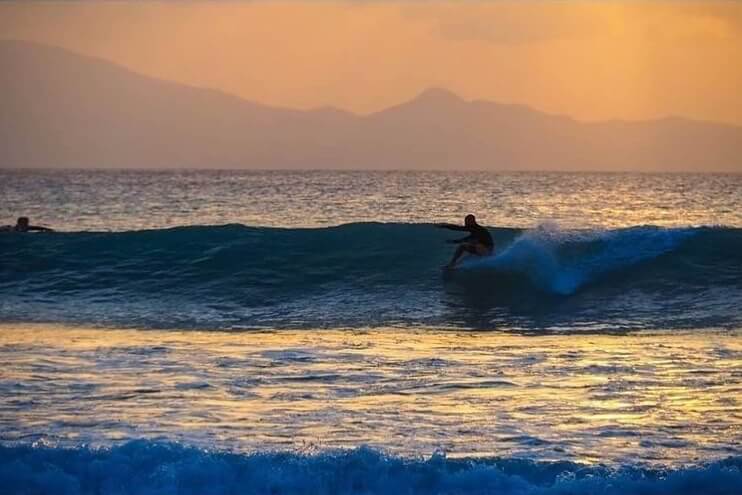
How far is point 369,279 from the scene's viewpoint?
822 inches

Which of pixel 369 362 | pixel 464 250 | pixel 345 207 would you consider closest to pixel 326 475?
pixel 369 362

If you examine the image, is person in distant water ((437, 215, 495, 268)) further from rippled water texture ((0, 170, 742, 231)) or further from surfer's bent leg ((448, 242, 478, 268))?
rippled water texture ((0, 170, 742, 231))

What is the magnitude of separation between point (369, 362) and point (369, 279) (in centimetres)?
869

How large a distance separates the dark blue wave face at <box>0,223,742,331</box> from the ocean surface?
68mm

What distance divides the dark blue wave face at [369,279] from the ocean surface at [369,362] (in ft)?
0.22

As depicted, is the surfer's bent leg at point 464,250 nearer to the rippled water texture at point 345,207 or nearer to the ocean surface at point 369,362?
the ocean surface at point 369,362

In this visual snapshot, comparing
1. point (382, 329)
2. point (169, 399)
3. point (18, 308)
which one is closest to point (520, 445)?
point (169, 399)

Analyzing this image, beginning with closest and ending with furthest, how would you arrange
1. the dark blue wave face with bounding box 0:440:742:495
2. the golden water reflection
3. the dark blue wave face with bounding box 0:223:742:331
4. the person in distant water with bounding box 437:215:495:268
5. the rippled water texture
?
the dark blue wave face with bounding box 0:440:742:495 < the golden water reflection < the dark blue wave face with bounding box 0:223:742:331 < the person in distant water with bounding box 437:215:495:268 < the rippled water texture

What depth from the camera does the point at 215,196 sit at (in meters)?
60.2

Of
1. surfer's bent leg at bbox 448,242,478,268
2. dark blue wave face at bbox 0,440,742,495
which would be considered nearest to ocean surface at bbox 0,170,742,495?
dark blue wave face at bbox 0,440,742,495

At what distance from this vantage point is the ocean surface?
26.9 ft

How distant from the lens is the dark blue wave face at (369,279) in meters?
17.3

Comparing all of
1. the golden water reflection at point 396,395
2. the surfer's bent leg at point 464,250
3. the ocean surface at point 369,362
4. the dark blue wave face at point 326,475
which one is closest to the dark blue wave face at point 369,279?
the ocean surface at point 369,362

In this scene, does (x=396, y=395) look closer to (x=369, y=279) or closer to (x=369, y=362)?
(x=369, y=362)
